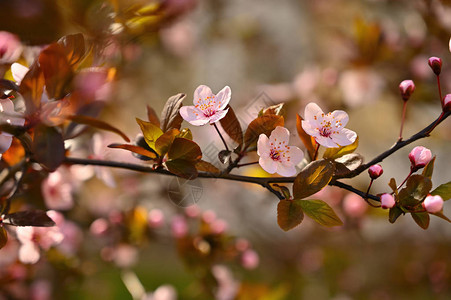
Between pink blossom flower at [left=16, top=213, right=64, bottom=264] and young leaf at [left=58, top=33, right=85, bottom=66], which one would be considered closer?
young leaf at [left=58, top=33, right=85, bottom=66]

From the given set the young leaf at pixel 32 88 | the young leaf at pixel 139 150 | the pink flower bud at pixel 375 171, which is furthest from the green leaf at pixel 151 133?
the pink flower bud at pixel 375 171

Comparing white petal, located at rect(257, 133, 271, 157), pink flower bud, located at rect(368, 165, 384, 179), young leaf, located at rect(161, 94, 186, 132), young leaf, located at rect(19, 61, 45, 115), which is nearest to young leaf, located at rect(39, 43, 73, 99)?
young leaf, located at rect(19, 61, 45, 115)

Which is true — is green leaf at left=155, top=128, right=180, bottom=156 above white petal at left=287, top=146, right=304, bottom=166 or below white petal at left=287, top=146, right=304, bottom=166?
above

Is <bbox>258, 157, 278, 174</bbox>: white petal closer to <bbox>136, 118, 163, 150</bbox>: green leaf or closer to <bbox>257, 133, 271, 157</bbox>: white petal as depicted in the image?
<bbox>257, 133, 271, 157</bbox>: white petal

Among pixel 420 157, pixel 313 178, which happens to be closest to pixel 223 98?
pixel 313 178

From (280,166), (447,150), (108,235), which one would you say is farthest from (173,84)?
(280,166)

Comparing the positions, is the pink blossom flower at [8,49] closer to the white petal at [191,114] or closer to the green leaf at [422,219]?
the white petal at [191,114]
